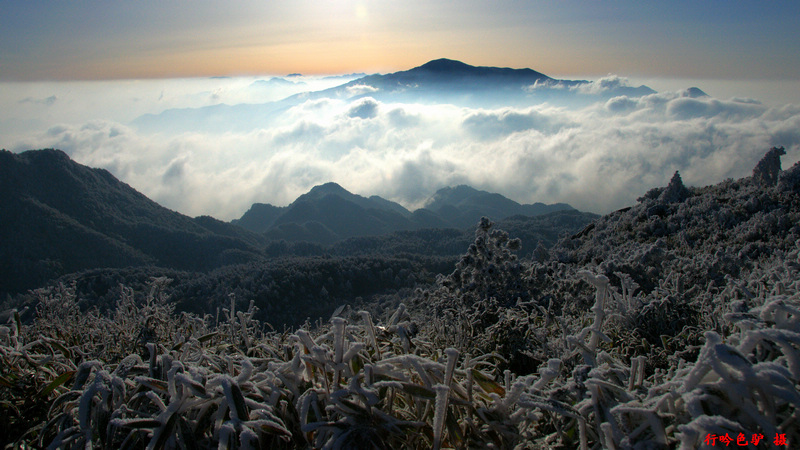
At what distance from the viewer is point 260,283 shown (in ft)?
138

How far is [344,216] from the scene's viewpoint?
145m

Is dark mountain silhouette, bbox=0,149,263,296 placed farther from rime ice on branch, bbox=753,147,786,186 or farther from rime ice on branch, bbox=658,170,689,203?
rime ice on branch, bbox=753,147,786,186

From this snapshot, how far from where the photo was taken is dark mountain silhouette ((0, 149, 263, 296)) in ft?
231

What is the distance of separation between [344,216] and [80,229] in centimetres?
7731

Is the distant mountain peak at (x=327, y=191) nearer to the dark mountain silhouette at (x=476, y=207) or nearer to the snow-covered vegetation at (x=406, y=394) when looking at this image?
the dark mountain silhouette at (x=476, y=207)

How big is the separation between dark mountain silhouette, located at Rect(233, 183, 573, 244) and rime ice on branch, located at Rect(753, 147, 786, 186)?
351 ft

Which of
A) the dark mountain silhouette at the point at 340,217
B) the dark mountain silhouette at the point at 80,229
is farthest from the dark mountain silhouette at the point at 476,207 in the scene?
the dark mountain silhouette at the point at 80,229

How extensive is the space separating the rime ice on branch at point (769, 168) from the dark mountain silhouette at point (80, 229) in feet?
236

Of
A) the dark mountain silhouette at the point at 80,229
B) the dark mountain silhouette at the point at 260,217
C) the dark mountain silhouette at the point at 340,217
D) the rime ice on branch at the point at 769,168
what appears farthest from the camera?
the dark mountain silhouette at the point at 260,217

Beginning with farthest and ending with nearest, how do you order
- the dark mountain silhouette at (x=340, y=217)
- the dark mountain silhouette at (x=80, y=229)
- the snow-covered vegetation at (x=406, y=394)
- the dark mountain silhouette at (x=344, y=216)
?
the dark mountain silhouette at (x=340, y=217) < the dark mountain silhouette at (x=344, y=216) < the dark mountain silhouette at (x=80, y=229) < the snow-covered vegetation at (x=406, y=394)

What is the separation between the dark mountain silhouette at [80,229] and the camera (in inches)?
2771

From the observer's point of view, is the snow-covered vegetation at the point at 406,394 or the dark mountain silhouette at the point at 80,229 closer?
the snow-covered vegetation at the point at 406,394

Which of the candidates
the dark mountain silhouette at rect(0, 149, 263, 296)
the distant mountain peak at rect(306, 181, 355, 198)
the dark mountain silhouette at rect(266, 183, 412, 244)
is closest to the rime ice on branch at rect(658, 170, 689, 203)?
the dark mountain silhouette at rect(0, 149, 263, 296)

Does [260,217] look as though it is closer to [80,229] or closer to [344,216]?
[344,216]
